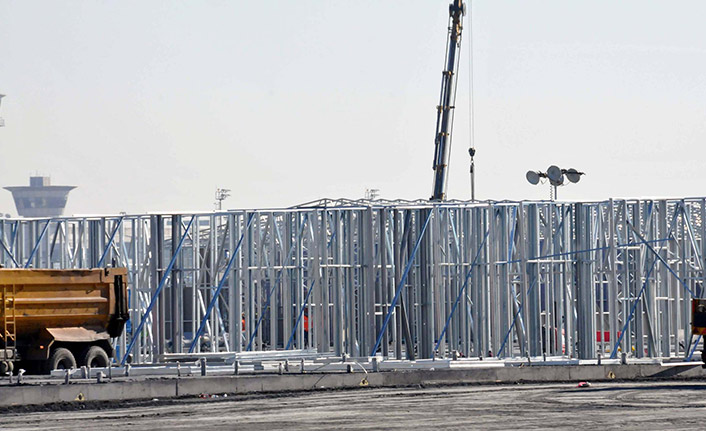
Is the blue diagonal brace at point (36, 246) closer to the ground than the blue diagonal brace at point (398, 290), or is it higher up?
higher up

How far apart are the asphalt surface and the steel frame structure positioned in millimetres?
8156

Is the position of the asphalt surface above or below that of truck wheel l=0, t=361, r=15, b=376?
below

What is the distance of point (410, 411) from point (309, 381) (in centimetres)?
596

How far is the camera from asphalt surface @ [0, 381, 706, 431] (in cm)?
2019

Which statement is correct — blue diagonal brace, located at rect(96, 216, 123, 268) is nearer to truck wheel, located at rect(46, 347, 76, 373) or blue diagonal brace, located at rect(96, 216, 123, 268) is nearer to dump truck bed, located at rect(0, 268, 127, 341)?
dump truck bed, located at rect(0, 268, 127, 341)

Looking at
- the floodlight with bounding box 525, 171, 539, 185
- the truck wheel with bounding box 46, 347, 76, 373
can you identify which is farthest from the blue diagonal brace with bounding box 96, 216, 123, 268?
the floodlight with bounding box 525, 171, 539, 185

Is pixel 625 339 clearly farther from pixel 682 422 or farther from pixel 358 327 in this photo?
pixel 682 422

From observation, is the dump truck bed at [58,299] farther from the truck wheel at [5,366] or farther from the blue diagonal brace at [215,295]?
the blue diagonal brace at [215,295]

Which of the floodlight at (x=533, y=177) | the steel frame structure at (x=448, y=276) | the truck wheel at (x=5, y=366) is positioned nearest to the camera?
the truck wheel at (x=5, y=366)

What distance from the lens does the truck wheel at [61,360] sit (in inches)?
1198

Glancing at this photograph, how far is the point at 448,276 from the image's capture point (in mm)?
38125

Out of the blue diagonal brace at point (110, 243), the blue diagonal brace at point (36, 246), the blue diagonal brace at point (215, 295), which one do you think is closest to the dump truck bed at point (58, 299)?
the blue diagonal brace at point (215, 295)

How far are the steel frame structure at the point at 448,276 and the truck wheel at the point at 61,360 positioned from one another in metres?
3.59

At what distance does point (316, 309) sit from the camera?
36469 mm
